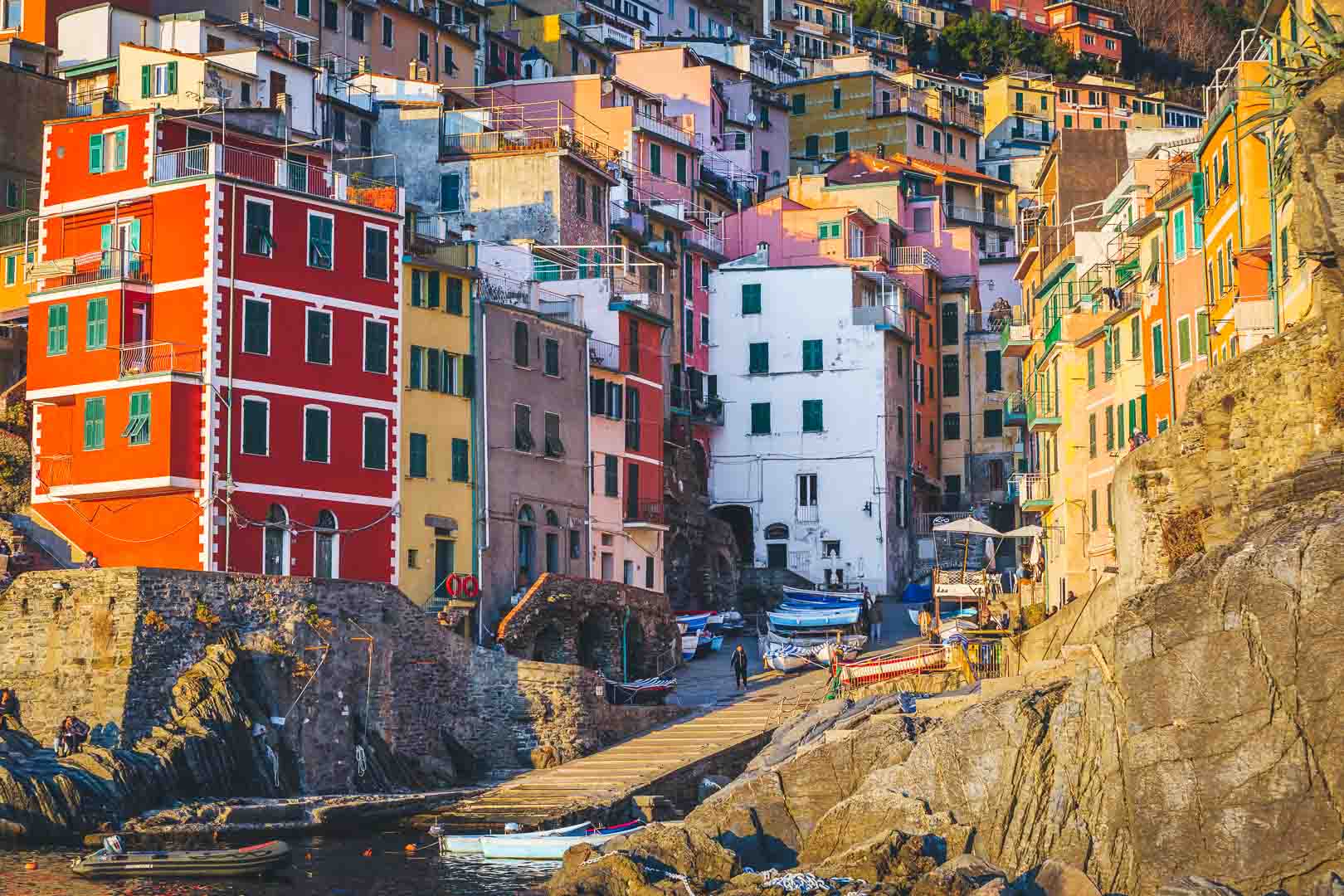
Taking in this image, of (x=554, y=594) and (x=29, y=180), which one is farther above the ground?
(x=29, y=180)

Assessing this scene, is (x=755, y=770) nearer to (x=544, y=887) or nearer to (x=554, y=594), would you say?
(x=544, y=887)

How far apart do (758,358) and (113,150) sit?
128 ft

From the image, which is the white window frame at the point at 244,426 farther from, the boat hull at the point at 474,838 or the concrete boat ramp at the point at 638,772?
the boat hull at the point at 474,838

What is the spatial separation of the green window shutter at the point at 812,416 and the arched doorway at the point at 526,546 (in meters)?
25.2

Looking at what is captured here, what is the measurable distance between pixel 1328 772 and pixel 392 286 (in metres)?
37.2

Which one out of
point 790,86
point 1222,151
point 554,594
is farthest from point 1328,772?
point 790,86

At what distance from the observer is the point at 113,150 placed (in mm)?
66625

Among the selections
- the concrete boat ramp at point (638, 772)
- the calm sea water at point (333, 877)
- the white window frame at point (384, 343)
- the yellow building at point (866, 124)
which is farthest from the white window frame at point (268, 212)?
the yellow building at point (866, 124)

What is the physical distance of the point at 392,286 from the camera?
69.2 m

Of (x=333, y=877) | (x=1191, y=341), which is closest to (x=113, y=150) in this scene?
(x=333, y=877)

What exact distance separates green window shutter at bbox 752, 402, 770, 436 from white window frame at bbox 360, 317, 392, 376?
3179cm

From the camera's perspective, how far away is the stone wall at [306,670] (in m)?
58.0

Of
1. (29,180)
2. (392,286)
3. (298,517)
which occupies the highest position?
(29,180)

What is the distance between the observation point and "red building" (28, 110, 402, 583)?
6300 centimetres
